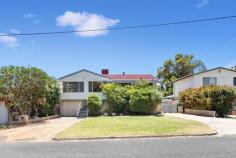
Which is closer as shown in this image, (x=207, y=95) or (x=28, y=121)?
(x=28, y=121)

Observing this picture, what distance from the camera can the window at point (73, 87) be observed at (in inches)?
1716

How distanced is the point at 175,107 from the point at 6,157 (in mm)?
34324

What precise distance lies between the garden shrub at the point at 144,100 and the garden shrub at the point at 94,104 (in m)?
3.98

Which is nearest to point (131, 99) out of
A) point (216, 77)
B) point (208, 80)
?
point (208, 80)

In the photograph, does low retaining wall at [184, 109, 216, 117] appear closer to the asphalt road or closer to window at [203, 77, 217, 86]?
window at [203, 77, 217, 86]

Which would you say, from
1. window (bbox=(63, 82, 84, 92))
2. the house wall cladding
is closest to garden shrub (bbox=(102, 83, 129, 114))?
window (bbox=(63, 82, 84, 92))

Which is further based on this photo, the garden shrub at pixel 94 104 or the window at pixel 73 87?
the window at pixel 73 87

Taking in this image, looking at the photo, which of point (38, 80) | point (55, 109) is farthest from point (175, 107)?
point (38, 80)

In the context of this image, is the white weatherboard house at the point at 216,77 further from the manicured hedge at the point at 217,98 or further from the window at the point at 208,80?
the manicured hedge at the point at 217,98

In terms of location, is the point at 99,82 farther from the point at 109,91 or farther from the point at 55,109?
the point at 55,109

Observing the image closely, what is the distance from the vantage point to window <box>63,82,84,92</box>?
143ft

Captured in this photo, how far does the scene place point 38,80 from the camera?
113 feet

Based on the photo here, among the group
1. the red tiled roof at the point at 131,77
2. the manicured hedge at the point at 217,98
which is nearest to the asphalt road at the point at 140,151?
the manicured hedge at the point at 217,98

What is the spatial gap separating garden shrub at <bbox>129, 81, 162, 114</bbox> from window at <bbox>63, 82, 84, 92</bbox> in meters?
7.57
